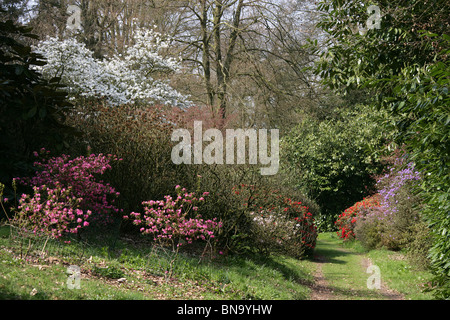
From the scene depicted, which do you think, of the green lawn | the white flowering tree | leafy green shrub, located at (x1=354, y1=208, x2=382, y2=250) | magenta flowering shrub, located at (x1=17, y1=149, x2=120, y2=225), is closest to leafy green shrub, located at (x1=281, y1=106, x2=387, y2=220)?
leafy green shrub, located at (x1=354, y1=208, x2=382, y2=250)

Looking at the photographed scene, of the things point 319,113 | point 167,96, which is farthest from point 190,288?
point 319,113

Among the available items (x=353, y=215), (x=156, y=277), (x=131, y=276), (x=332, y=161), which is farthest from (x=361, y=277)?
(x=332, y=161)

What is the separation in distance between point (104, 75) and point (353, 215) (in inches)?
362

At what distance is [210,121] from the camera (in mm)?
12070

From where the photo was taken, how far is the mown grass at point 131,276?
416 cm

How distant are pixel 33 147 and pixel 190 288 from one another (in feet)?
12.5

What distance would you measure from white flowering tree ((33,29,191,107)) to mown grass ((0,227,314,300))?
4383 millimetres

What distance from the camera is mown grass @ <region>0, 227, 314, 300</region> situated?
4156 millimetres

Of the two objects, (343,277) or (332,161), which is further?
(332,161)

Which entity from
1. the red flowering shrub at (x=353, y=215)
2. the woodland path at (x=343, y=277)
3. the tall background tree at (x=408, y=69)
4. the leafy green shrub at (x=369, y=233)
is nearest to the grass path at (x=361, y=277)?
the woodland path at (x=343, y=277)

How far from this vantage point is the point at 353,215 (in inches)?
569

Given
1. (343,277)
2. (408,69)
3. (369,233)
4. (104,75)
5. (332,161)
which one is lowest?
(343,277)

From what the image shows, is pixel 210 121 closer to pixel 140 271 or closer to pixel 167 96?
pixel 167 96

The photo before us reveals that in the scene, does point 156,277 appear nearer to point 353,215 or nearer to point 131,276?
point 131,276
